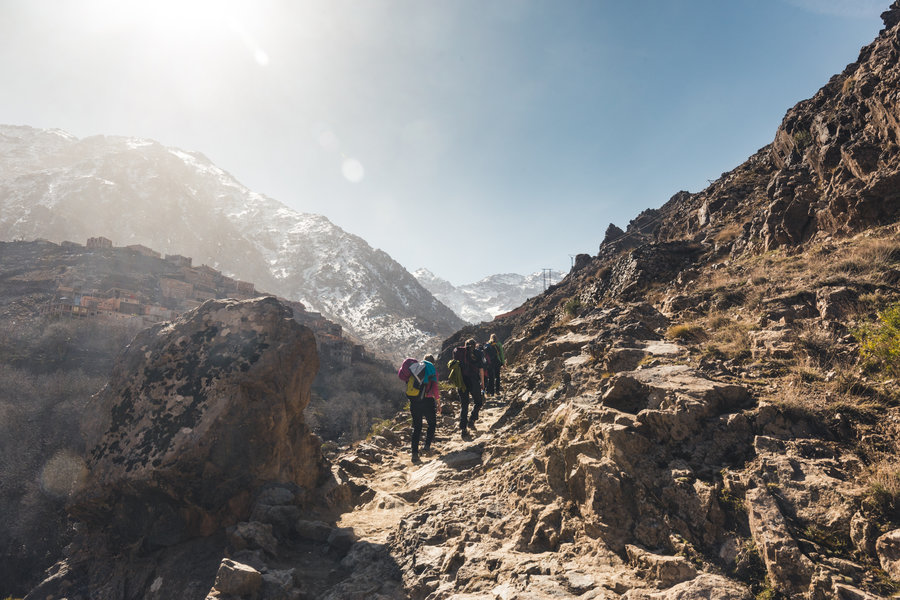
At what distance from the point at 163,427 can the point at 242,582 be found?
2609 millimetres

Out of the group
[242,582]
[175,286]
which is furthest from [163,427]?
[175,286]

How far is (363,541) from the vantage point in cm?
454

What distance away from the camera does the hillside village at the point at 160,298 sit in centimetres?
5006

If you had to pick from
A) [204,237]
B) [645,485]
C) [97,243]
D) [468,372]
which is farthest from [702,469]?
[204,237]

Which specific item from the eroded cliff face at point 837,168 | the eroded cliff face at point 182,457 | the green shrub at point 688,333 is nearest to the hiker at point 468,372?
the eroded cliff face at point 182,457

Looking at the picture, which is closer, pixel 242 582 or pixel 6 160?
pixel 242 582

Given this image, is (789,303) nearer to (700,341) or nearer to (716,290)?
(700,341)

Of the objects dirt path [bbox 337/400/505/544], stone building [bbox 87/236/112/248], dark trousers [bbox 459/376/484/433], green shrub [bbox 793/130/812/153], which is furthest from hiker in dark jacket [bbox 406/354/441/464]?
stone building [bbox 87/236/112/248]

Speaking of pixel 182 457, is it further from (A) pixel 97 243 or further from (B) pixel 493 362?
(A) pixel 97 243

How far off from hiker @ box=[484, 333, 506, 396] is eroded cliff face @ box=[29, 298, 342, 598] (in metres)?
8.11

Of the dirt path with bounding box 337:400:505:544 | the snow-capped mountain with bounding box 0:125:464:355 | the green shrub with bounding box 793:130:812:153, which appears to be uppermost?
the snow-capped mountain with bounding box 0:125:464:355

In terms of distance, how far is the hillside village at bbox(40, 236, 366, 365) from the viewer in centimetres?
5006

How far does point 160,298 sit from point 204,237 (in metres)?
115

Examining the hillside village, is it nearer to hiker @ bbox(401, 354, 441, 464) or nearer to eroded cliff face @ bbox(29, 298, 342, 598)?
hiker @ bbox(401, 354, 441, 464)
